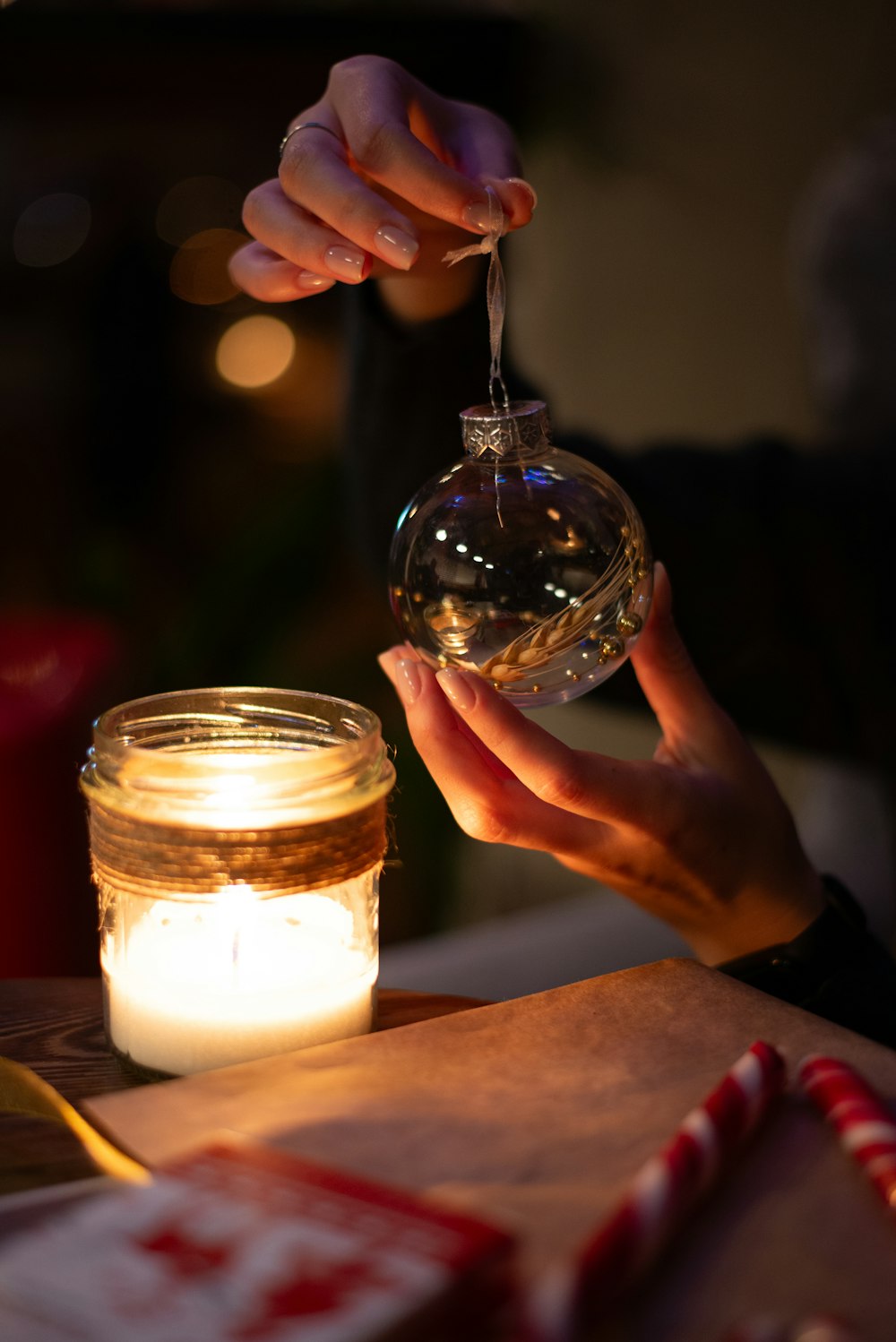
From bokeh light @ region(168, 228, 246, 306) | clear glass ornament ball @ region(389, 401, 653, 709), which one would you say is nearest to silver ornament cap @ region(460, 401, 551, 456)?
clear glass ornament ball @ region(389, 401, 653, 709)

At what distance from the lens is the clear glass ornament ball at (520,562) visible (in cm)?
70

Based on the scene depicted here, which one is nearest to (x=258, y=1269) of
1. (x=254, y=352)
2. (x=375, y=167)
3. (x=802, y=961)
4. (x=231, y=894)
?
(x=231, y=894)

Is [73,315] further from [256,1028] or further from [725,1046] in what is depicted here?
[725,1046]

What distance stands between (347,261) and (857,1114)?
542mm

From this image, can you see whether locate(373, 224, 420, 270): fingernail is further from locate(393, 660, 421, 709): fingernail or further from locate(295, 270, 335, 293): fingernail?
locate(393, 660, 421, 709): fingernail

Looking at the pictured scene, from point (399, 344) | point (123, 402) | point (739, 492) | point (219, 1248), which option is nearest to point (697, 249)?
point (739, 492)

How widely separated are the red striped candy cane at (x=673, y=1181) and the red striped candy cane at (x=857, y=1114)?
0.05 ft

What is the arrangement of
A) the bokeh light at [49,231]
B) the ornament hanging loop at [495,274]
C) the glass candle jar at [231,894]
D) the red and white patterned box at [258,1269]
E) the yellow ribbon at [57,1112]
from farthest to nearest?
the bokeh light at [49,231] → the ornament hanging loop at [495,274] → the glass candle jar at [231,894] → the yellow ribbon at [57,1112] → the red and white patterned box at [258,1269]

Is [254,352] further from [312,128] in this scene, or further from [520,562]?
[520,562]

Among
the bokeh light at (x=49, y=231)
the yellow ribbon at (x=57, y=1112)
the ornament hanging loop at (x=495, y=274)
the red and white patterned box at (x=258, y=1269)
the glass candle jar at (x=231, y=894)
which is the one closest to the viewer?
the red and white patterned box at (x=258, y=1269)

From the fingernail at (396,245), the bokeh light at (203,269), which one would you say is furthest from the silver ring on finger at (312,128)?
the bokeh light at (203,269)

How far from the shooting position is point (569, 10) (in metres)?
2.05

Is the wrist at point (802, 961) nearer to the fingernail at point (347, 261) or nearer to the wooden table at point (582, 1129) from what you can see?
the wooden table at point (582, 1129)

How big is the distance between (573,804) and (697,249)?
4.69ft
